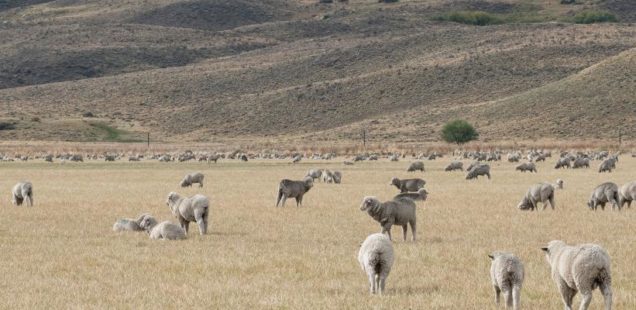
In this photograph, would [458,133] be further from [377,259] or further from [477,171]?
[377,259]

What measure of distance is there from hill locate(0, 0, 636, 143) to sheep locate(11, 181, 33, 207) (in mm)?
84302

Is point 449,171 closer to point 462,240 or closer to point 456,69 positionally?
point 462,240

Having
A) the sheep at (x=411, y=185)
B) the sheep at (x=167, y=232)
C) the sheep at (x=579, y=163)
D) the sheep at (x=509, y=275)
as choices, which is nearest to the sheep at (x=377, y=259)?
the sheep at (x=509, y=275)

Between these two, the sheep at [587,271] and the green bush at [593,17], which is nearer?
the sheep at [587,271]

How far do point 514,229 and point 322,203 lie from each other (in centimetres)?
929

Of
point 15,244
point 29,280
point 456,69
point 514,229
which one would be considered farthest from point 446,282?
point 456,69

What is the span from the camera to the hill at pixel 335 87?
394 feet

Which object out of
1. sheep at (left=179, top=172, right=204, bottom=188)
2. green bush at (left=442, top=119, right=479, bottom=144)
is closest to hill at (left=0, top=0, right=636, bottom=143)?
green bush at (left=442, top=119, right=479, bottom=144)

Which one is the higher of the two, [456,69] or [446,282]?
[456,69]

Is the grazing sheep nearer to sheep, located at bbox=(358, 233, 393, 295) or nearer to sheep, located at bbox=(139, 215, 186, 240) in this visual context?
sheep, located at bbox=(139, 215, 186, 240)

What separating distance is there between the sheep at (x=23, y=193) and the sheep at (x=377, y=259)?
710 inches

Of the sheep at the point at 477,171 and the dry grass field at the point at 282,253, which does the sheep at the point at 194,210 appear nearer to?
the dry grass field at the point at 282,253

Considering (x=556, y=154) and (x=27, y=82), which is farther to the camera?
(x=27, y=82)

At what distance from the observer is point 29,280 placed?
15.7 meters
